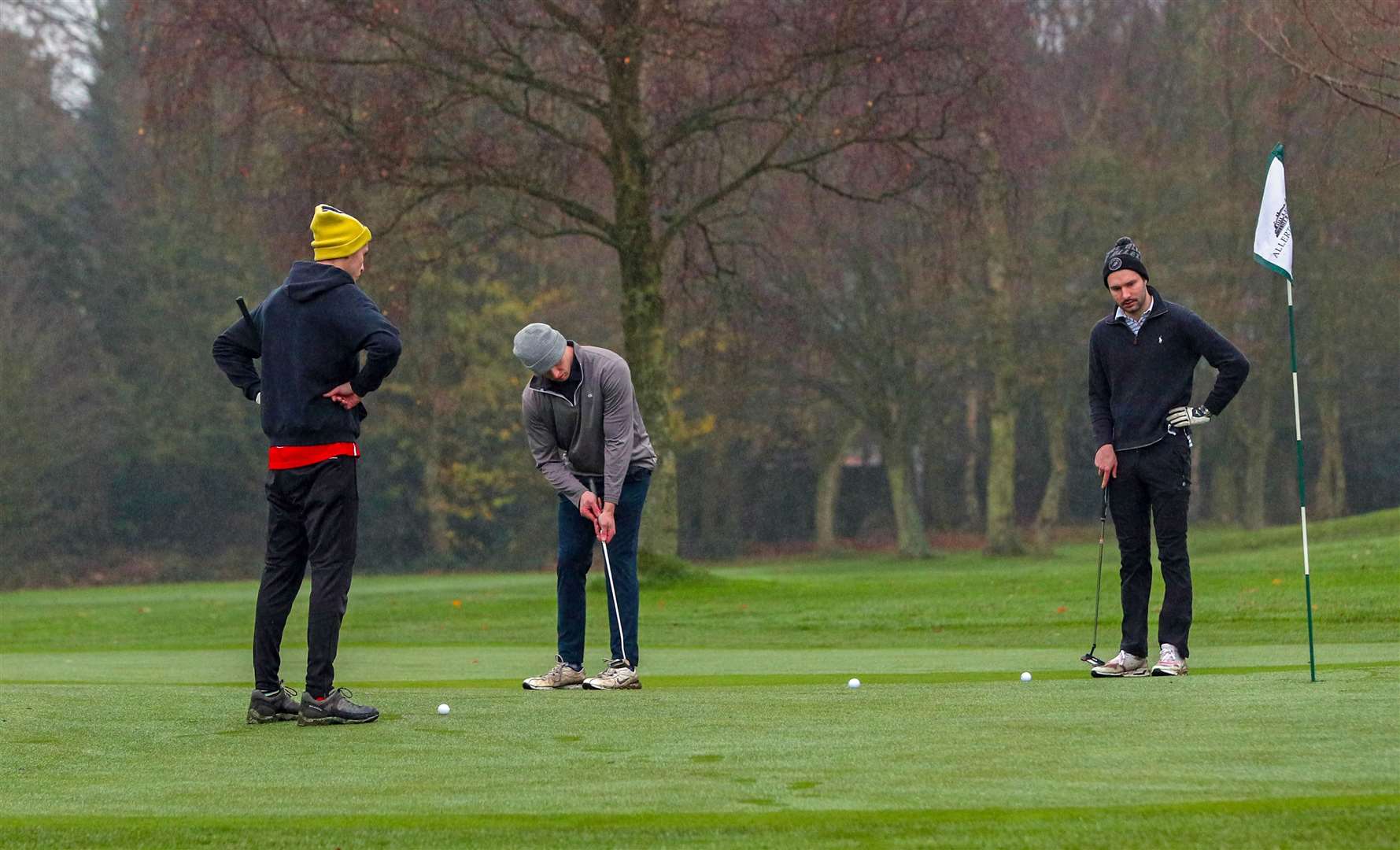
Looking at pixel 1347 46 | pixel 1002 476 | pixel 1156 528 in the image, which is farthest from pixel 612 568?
pixel 1002 476

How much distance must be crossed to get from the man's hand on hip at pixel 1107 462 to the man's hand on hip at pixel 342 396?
3983 mm

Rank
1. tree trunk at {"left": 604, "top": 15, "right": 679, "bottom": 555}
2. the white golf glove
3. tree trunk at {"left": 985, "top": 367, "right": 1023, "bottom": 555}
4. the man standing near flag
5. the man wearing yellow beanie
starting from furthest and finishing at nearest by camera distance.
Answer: tree trunk at {"left": 985, "top": 367, "right": 1023, "bottom": 555}, tree trunk at {"left": 604, "top": 15, "right": 679, "bottom": 555}, the man standing near flag, the white golf glove, the man wearing yellow beanie

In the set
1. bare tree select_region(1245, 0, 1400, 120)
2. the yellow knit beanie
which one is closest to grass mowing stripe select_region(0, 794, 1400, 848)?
the yellow knit beanie

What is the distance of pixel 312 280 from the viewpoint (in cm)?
808

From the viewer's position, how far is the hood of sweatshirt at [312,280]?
8055 mm

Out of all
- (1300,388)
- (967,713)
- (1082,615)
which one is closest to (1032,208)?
(1300,388)

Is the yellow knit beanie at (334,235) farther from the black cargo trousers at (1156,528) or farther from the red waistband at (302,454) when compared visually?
the black cargo trousers at (1156,528)

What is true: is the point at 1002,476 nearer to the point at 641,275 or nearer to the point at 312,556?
the point at 641,275

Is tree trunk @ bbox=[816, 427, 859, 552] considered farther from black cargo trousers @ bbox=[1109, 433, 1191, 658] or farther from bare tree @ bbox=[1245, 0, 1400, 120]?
black cargo trousers @ bbox=[1109, 433, 1191, 658]

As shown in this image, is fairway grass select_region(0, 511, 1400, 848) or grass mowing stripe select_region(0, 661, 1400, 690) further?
grass mowing stripe select_region(0, 661, 1400, 690)

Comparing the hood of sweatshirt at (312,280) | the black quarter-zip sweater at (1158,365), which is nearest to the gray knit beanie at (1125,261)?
the black quarter-zip sweater at (1158,365)

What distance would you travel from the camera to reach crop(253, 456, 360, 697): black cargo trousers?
26.3ft

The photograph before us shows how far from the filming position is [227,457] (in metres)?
50.6

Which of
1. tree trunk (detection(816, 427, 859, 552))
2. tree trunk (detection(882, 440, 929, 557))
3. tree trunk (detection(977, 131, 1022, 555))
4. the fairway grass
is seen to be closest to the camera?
the fairway grass
